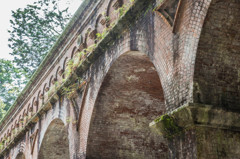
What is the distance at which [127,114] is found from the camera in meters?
7.60

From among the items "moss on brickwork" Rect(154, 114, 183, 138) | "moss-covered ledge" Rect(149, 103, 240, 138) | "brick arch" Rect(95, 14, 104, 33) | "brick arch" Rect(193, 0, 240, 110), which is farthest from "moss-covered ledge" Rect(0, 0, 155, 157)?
"moss-covered ledge" Rect(149, 103, 240, 138)

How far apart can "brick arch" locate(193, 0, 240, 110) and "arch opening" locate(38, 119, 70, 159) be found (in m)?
7.60

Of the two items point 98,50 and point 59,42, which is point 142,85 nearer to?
point 98,50

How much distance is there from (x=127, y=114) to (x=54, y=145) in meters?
4.69

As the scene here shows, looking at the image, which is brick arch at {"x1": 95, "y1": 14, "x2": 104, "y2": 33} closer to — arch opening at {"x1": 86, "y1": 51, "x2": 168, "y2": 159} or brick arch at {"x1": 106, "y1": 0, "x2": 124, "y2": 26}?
brick arch at {"x1": 106, "y1": 0, "x2": 124, "y2": 26}

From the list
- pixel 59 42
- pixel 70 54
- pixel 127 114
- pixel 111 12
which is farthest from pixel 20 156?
pixel 111 12

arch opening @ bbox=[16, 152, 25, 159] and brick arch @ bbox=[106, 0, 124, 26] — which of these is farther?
arch opening @ bbox=[16, 152, 25, 159]

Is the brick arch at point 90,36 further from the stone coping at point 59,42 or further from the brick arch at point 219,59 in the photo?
the brick arch at point 219,59

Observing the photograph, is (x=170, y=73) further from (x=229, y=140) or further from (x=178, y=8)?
(x=229, y=140)

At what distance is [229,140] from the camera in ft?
12.9

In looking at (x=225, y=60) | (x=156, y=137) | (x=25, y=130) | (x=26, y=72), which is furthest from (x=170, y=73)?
(x=26, y=72)

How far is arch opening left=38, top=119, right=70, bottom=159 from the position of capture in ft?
35.8

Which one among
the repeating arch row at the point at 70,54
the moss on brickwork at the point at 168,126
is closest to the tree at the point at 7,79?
the repeating arch row at the point at 70,54

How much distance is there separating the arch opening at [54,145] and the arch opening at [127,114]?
148 inches
